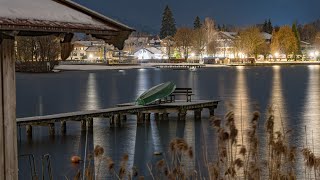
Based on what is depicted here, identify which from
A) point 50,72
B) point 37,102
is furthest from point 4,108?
point 50,72

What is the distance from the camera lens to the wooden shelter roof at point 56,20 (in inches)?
287

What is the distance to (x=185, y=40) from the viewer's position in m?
163

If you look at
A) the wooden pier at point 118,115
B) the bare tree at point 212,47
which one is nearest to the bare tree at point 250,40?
the bare tree at point 212,47

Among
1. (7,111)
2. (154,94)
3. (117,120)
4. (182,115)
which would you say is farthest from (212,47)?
(7,111)

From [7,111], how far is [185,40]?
155479 millimetres

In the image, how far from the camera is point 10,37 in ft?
26.7

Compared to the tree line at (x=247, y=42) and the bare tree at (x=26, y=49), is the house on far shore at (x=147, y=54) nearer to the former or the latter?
the tree line at (x=247, y=42)

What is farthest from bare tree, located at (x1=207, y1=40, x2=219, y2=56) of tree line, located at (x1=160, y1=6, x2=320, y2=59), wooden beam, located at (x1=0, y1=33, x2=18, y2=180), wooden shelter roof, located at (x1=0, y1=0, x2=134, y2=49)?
wooden beam, located at (x1=0, y1=33, x2=18, y2=180)

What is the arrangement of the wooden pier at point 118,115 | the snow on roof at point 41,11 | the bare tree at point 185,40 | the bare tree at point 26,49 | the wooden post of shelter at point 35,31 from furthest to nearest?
the bare tree at point 185,40 → the bare tree at point 26,49 → the wooden pier at point 118,115 → the wooden post of shelter at point 35,31 → the snow on roof at point 41,11

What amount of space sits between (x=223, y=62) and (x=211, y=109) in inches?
4763

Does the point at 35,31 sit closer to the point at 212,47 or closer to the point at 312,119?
the point at 312,119

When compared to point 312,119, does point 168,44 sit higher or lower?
higher

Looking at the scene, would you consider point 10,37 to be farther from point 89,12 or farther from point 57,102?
point 57,102

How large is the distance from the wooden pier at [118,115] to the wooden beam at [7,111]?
740 inches
